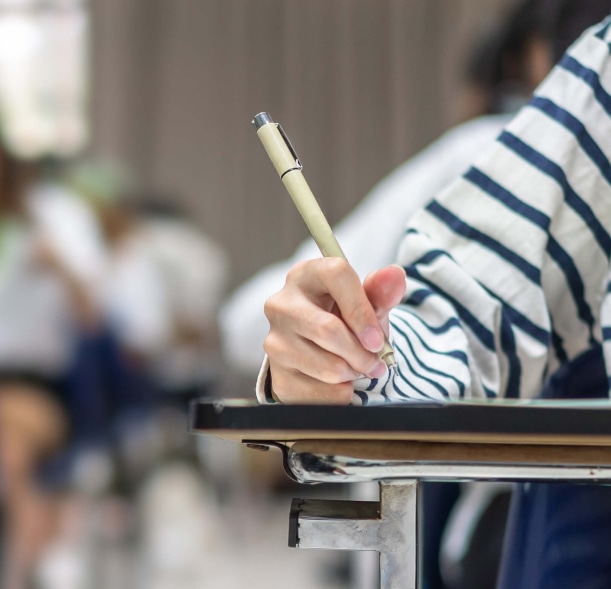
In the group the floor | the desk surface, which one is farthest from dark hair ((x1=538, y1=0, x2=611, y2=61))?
the floor

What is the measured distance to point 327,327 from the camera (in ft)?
1.20

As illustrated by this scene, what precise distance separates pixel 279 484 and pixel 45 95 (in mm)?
1843

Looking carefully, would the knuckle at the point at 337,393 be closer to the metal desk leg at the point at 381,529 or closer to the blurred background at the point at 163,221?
the metal desk leg at the point at 381,529

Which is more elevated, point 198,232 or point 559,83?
point 198,232

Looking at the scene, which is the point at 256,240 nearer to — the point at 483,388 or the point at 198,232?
the point at 198,232

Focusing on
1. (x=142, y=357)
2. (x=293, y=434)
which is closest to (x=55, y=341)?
(x=142, y=357)

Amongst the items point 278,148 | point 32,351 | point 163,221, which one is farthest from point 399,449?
point 163,221

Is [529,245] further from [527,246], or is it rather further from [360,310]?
[360,310]

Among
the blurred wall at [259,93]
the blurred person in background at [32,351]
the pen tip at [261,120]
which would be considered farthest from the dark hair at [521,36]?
the blurred wall at [259,93]

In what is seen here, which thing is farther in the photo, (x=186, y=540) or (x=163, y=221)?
(x=163, y=221)

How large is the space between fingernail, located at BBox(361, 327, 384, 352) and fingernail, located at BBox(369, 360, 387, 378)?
0.02 meters

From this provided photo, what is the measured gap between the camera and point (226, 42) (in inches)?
157

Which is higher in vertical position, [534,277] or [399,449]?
[534,277]

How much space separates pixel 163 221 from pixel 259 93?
783 millimetres
